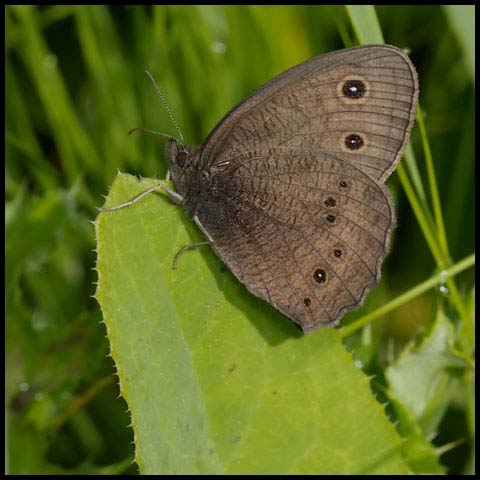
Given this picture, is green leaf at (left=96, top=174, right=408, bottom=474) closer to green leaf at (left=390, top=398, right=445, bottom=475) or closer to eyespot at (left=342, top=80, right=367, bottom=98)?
green leaf at (left=390, top=398, right=445, bottom=475)

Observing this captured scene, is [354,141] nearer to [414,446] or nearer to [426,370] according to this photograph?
[426,370]

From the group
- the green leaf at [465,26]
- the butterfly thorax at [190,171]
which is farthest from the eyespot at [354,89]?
the green leaf at [465,26]

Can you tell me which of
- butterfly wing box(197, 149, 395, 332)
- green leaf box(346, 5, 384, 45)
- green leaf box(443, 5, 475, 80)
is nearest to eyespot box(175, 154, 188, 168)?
butterfly wing box(197, 149, 395, 332)

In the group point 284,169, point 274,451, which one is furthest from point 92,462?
point 284,169

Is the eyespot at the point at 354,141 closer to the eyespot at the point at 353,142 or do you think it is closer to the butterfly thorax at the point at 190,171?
the eyespot at the point at 353,142

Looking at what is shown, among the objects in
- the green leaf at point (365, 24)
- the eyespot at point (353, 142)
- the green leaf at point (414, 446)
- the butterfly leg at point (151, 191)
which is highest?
the green leaf at point (365, 24)

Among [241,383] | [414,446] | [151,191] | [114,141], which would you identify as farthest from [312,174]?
[114,141]

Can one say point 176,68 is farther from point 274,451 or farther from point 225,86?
point 274,451
